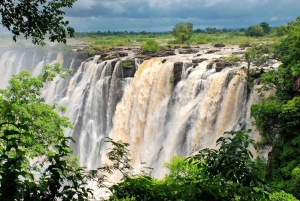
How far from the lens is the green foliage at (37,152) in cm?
310

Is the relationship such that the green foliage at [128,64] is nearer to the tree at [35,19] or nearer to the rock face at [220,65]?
the rock face at [220,65]

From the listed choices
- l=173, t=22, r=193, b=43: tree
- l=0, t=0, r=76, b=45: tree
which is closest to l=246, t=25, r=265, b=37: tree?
l=173, t=22, r=193, b=43: tree

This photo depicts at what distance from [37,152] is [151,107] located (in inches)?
431

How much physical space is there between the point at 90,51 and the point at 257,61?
57.4 feet

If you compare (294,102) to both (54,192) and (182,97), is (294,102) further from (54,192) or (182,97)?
(54,192)

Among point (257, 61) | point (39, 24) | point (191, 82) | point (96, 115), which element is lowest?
point (96, 115)

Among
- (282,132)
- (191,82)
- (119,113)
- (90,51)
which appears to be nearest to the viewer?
(282,132)

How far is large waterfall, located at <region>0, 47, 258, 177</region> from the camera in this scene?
16516mm

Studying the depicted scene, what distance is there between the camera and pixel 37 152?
34.2ft

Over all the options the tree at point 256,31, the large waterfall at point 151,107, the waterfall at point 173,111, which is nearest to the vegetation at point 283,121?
the large waterfall at point 151,107

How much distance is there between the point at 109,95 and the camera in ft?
76.5

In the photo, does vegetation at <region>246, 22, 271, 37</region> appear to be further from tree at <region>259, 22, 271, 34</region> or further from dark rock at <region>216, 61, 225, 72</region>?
dark rock at <region>216, 61, 225, 72</region>

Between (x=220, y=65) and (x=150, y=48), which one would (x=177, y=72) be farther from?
(x=150, y=48)

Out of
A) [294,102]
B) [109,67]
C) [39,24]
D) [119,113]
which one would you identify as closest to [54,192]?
[39,24]
